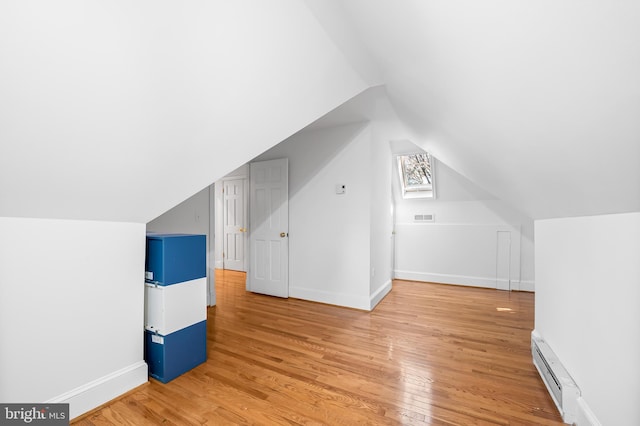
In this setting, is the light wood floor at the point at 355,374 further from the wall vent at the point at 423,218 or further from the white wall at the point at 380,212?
the wall vent at the point at 423,218

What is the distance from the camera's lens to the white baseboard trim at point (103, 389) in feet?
5.68

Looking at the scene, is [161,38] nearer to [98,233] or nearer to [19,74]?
[19,74]

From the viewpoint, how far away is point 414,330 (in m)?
3.07

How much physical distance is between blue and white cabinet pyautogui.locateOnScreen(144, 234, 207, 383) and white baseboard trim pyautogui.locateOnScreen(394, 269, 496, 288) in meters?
4.07

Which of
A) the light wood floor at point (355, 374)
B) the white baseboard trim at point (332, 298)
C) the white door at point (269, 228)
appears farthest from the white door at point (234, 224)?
the light wood floor at point (355, 374)

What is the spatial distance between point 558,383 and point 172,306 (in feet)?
8.73

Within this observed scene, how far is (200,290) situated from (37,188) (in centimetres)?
129

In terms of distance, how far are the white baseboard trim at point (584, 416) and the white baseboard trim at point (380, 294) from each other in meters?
2.28

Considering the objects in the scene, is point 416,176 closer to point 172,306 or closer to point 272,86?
point 272,86

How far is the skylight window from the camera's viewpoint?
531 centimetres

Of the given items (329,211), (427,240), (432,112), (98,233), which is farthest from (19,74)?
(427,240)

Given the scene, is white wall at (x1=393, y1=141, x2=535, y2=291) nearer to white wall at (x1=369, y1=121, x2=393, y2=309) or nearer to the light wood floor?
white wall at (x1=369, y1=121, x2=393, y2=309)

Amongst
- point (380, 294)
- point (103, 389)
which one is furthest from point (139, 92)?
point (380, 294)

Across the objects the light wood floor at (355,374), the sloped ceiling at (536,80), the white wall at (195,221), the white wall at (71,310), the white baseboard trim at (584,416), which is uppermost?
the sloped ceiling at (536,80)
